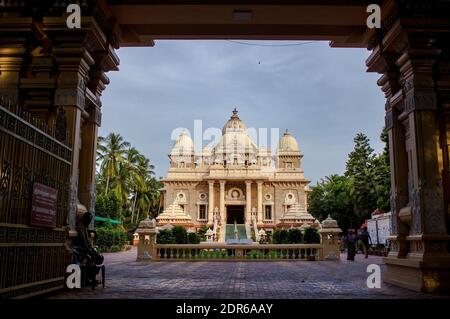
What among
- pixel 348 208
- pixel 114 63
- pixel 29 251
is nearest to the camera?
pixel 29 251

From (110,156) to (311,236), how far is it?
89.6 feet

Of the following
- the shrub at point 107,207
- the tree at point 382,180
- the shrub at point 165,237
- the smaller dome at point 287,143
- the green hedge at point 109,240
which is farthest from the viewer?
the smaller dome at point 287,143

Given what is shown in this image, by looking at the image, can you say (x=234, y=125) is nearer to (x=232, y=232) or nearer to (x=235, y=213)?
(x=235, y=213)

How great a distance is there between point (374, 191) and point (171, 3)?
35.7 meters

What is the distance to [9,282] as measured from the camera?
19.0 ft

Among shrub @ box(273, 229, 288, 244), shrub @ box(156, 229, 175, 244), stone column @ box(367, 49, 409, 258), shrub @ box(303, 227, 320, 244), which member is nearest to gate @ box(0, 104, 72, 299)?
stone column @ box(367, 49, 409, 258)

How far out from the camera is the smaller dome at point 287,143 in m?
57.8

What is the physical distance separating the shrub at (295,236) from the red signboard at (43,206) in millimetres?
17839

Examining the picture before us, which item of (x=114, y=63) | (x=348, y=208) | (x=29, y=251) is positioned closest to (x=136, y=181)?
(x=348, y=208)

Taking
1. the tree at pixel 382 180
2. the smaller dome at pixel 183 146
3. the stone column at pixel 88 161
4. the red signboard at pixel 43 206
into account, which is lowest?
the red signboard at pixel 43 206

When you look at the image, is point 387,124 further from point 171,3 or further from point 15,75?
point 15,75

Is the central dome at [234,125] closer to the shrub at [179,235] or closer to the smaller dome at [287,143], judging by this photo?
the smaller dome at [287,143]

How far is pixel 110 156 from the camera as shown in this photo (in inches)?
1741

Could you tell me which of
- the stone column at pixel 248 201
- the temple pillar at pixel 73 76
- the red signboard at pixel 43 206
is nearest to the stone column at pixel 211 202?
the stone column at pixel 248 201
